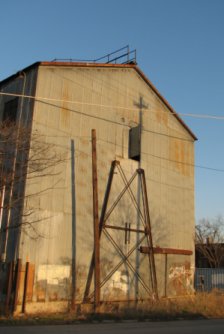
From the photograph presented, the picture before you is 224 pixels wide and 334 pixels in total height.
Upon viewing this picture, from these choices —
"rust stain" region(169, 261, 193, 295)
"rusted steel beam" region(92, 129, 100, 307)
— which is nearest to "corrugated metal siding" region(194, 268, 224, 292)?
"rust stain" region(169, 261, 193, 295)

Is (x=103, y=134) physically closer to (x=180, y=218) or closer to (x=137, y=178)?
(x=137, y=178)

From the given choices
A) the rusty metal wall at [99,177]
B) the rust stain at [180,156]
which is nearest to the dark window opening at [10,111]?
the rusty metal wall at [99,177]

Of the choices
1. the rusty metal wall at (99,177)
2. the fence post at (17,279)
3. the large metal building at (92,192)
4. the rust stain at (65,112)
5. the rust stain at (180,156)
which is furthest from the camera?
the rust stain at (180,156)

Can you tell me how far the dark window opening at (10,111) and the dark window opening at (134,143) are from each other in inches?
249

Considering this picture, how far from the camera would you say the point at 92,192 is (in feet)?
60.9

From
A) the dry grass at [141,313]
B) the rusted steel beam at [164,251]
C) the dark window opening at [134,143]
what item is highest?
the dark window opening at [134,143]

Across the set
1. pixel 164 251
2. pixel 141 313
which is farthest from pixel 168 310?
pixel 164 251

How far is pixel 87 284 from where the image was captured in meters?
17.4

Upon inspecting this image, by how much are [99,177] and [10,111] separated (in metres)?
5.13

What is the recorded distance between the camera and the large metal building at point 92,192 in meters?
16.0

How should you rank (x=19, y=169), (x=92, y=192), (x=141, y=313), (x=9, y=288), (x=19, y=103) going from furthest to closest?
(x=92, y=192)
(x=19, y=103)
(x=19, y=169)
(x=141, y=313)
(x=9, y=288)

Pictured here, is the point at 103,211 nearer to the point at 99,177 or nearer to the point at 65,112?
the point at 99,177

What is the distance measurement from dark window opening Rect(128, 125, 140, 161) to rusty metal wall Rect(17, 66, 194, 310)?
0.90 ft

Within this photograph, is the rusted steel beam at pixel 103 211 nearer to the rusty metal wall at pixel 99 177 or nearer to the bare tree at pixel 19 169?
the rusty metal wall at pixel 99 177
